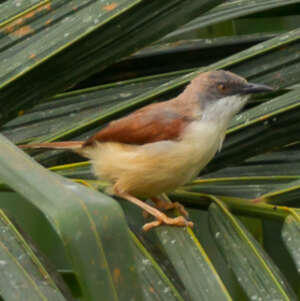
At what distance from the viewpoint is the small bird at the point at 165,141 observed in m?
2.68

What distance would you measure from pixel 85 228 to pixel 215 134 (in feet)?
5.03

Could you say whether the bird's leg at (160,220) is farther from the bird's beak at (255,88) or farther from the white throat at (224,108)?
the bird's beak at (255,88)

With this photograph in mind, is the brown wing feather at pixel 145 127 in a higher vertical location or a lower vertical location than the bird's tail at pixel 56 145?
lower

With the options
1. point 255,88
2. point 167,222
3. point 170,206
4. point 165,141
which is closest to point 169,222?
point 167,222

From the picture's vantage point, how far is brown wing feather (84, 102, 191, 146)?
8.89ft

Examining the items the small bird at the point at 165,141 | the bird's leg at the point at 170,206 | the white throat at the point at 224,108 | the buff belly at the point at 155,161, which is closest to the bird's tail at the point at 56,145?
the small bird at the point at 165,141

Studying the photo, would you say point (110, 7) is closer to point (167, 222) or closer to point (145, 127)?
point (145, 127)

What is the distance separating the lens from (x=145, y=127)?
108 inches

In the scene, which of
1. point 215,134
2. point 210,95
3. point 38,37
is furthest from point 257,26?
point 38,37

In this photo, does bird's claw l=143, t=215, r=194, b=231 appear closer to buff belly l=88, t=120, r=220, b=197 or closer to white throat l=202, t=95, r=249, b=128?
buff belly l=88, t=120, r=220, b=197

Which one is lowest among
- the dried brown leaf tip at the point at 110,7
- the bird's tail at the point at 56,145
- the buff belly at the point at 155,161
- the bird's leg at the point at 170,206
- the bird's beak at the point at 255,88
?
the bird's leg at the point at 170,206

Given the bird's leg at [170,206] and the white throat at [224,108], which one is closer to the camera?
the bird's leg at [170,206]

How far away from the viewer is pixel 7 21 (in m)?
2.51

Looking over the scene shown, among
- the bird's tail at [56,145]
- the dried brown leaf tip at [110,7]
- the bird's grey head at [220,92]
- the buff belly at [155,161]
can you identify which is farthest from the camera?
the bird's grey head at [220,92]
